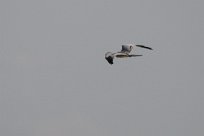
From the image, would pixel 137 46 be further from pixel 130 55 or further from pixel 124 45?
pixel 130 55

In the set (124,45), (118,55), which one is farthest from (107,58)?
(124,45)

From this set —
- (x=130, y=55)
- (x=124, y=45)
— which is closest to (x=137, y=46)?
(x=124, y=45)

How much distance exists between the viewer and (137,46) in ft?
152

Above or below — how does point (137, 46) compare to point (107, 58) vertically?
above

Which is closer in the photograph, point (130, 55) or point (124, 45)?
point (130, 55)

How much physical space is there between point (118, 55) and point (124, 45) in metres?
4.29

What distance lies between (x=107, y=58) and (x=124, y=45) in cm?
579

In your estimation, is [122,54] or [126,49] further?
[126,49]

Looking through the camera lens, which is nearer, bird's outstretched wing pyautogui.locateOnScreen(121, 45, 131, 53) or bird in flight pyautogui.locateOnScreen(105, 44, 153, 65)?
bird in flight pyautogui.locateOnScreen(105, 44, 153, 65)

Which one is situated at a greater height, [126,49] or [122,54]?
[126,49]

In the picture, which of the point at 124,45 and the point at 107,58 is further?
the point at 124,45

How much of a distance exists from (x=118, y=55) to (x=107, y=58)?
1.69m

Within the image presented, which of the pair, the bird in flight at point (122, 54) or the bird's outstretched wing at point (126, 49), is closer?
the bird in flight at point (122, 54)

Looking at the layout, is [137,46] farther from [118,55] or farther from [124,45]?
[118,55]
